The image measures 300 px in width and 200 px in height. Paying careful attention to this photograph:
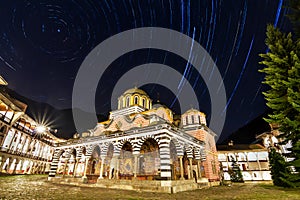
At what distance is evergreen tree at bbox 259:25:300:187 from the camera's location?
24.7ft

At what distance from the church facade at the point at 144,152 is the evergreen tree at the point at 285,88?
21.9 ft

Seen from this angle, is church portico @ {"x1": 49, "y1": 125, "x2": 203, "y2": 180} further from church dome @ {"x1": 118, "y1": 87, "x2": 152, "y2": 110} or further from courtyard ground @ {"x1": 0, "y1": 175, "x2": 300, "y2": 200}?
church dome @ {"x1": 118, "y1": 87, "x2": 152, "y2": 110}

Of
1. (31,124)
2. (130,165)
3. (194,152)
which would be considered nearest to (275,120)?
(194,152)

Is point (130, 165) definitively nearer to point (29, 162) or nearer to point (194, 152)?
point (194, 152)

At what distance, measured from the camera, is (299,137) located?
7.78 meters

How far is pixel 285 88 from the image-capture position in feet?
26.9

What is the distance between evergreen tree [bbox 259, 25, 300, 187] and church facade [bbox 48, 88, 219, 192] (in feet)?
21.9

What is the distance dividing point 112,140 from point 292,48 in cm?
1448

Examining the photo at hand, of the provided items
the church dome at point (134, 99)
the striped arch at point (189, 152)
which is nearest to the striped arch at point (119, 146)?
the striped arch at point (189, 152)

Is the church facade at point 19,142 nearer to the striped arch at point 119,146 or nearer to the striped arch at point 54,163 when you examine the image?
the striped arch at point 54,163

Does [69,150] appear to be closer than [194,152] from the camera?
No

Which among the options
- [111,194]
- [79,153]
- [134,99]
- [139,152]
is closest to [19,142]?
[79,153]

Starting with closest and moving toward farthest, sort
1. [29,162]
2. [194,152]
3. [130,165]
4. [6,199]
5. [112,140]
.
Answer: [6,199]
[112,140]
[194,152]
[130,165]
[29,162]

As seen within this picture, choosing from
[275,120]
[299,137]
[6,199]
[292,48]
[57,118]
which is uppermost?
[57,118]
